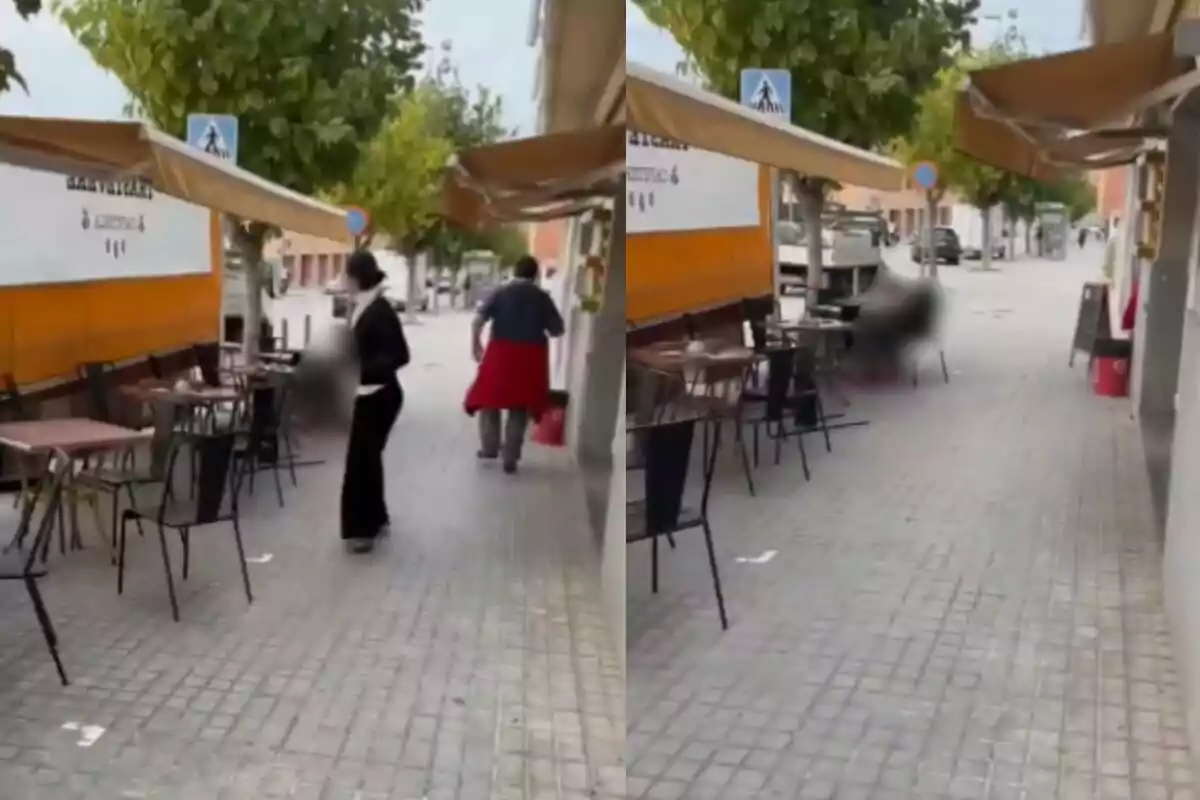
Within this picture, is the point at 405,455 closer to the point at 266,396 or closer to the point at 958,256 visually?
the point at 266,396

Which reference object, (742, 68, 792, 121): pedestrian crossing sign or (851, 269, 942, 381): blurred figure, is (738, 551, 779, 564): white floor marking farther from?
(742, 68, 792, 121): pedestrian crossing sign

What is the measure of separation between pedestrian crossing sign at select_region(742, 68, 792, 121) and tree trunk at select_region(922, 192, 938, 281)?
0.41 m

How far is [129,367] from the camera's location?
137 inches

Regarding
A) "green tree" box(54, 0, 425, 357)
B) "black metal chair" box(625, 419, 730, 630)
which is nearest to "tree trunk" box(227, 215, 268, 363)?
"green tree" box(54, 0, 425, 357)

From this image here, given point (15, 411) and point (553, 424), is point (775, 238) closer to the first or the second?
point (553, 424)

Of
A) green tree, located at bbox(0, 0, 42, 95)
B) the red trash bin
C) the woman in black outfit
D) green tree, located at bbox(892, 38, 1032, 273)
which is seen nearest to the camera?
green tree, located at bbox(892, 38, 1032, 273)

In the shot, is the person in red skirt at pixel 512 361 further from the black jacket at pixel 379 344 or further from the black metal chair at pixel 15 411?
the black metal chair at pixel 15 411

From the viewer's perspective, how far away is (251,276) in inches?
→ 141

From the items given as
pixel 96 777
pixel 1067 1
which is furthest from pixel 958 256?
pixel 96 777

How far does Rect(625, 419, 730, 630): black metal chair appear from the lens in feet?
9.68

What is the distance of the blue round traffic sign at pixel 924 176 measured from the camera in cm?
312

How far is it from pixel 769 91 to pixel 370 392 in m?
1.29

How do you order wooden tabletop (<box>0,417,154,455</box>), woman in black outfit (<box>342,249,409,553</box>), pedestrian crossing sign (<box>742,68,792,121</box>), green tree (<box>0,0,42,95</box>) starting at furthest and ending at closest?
woman in black outfit (<box>342,249,409,553</box>) < wooden tabletop (<box>0,417,154,455</box>) < green tree (<box>0,0,42,95</box>) < pedestrian crossing sign (<box>742,68,792,121</box>)

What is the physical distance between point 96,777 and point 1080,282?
8.33 ft
